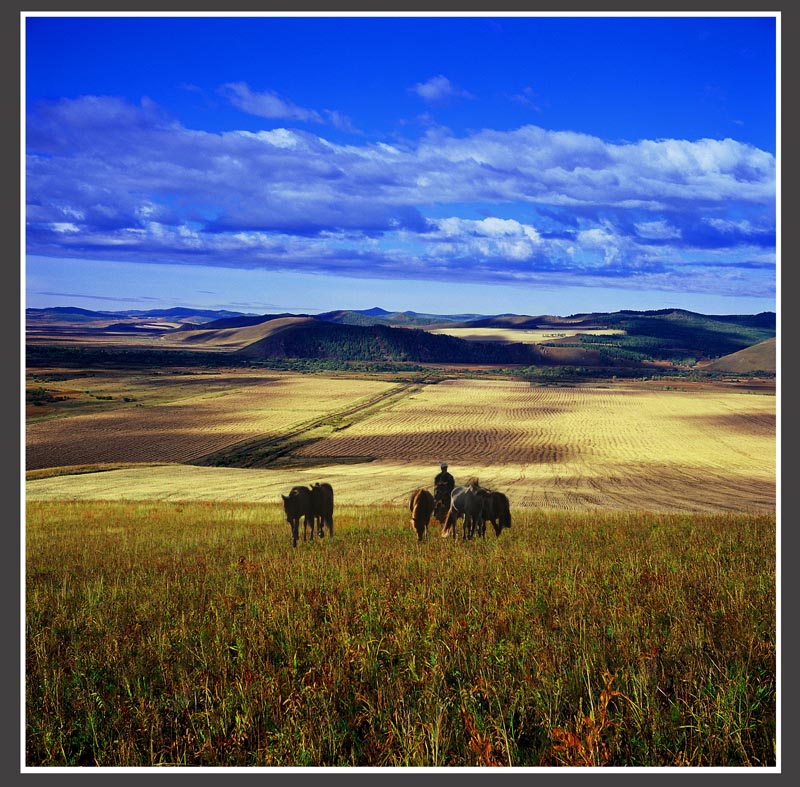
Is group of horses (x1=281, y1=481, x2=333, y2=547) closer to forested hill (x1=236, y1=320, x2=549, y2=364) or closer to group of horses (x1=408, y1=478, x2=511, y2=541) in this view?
group of horses (x1=408, y1=478, x2=511, y2=541)

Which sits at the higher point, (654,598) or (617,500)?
(654,598)

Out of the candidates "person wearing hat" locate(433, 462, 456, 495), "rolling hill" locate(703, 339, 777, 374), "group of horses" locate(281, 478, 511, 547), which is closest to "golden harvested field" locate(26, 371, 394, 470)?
"group of horses" locate(281, 478, 511, 547)

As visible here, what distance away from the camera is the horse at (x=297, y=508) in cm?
1286

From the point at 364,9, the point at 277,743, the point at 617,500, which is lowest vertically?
the point at 617,500

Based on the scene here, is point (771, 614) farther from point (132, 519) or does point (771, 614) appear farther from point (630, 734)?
point (132, 519)

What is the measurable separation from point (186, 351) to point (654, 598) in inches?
2870

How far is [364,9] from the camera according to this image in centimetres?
482

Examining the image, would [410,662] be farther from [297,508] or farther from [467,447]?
[467,447]

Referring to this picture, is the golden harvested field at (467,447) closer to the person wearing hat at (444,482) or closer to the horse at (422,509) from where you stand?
the person wearing hat at (444,482)

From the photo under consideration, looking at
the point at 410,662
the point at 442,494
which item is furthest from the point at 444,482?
the point at 410,662

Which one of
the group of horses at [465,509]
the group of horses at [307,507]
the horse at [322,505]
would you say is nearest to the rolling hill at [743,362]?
the group of horses at [465,509]

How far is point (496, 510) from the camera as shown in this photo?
44.6 feet

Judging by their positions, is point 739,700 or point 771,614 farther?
point 771,614

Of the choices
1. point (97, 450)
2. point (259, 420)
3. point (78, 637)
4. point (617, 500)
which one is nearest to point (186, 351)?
point (259, 420)
